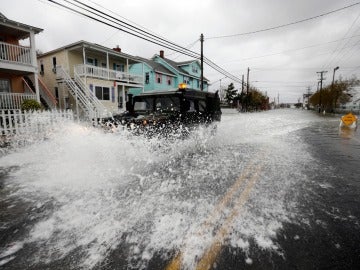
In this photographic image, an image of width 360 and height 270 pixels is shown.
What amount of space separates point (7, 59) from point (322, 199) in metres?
19.5

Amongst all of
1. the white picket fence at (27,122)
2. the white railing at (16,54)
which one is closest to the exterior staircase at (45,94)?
the white railing at (16,54)

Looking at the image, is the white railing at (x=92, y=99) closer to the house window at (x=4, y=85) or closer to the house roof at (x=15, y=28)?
the house roof at (x=15, y=28)

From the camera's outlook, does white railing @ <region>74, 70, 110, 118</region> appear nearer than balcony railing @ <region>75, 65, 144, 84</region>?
Yes

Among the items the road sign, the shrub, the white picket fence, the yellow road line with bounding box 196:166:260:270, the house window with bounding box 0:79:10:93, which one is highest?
the house window with bounding box 0:79:10:93

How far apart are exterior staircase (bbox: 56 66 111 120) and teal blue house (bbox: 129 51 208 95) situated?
10788mm

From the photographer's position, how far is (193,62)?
44594 millimetres

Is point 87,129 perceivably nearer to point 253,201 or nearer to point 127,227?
point 127,227

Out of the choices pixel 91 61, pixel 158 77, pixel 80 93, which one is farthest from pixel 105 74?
pixel 158 77

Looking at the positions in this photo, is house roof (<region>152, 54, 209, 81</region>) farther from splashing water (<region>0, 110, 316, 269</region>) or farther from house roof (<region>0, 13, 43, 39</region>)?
splashing water (<region>0, 110, 316, 269</region>)

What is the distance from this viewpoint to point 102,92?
2373 cm

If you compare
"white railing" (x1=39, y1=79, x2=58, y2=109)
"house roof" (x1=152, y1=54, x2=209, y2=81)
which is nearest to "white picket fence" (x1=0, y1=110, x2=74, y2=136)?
"white railing" (x1=39, y1=79, x2=58, y2=109)

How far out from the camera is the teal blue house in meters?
Answer: 34.8

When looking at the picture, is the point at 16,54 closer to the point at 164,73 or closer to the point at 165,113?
the point at 165,113

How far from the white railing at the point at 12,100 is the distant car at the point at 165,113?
39.6 feet
